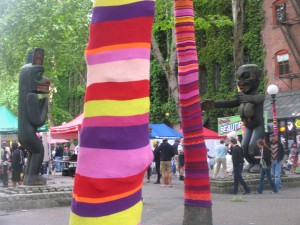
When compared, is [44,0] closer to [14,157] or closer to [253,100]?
[14,157]

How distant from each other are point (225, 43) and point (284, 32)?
219 inches

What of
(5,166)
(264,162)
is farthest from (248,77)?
(5,166)

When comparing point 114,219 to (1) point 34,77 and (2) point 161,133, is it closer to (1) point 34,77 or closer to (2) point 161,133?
(1) point 34,77

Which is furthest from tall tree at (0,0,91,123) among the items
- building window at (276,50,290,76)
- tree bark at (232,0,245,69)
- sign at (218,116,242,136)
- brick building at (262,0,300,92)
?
building window at (276,50,290,76)

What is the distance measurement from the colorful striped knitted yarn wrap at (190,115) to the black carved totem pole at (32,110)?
5760 millimetres

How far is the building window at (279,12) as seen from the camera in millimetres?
28747

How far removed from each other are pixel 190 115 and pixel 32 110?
6.07 m

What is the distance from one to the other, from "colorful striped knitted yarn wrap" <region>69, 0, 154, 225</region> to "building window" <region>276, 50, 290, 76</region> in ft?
94.8

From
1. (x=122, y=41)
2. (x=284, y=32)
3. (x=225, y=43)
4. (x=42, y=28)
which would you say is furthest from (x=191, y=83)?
(x=225, y=43)

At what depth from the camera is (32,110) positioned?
1180 centimetres

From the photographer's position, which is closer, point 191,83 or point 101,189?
point 101,189

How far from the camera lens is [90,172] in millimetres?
1736

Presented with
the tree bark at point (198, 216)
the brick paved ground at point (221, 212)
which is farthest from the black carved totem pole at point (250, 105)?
the tree bark at point (198, 216)

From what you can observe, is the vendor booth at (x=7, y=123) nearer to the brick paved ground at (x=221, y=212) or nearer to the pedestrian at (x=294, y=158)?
the brick paved ground at (x=221, y=212)
